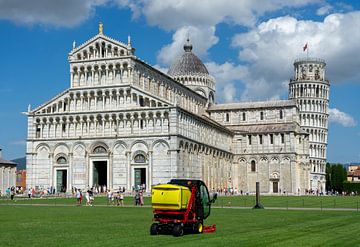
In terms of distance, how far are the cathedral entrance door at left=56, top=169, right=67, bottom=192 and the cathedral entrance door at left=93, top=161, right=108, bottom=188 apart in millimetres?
Answer: 4675

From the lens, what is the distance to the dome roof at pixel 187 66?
4537 inches

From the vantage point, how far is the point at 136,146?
77.2m

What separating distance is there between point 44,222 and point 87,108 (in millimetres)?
52901

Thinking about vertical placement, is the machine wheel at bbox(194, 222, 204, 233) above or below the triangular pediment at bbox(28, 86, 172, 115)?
below

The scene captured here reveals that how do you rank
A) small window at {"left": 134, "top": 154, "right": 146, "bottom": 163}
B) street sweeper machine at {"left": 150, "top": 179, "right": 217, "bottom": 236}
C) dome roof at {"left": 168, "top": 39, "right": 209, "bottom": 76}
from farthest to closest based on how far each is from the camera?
dome roof at {"left": 168, "top": 39, "right": 209, "bottom": 76}
small window at {"left": 134, "top": 154, "right": 146, "bottom": 163}
street sweeper machine at {"left": 150, "top": 179, "right": 217, "bottom": 236}

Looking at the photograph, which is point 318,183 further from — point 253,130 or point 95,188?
point 95,188

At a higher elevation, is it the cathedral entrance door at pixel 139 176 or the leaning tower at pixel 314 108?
the leaning tower at pixel 314 108

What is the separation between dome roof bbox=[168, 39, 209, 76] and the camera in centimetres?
11525

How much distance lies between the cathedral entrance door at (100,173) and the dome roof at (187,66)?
1491 inches

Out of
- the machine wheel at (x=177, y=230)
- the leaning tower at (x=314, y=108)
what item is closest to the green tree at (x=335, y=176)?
the leaning tower at (x=314, y=108)

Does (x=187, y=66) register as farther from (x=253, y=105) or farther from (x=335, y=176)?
(x=335, y=176)

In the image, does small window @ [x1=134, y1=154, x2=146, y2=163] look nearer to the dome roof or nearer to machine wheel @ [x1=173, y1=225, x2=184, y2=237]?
the dome roof

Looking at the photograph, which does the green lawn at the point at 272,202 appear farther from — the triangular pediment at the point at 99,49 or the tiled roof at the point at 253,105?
the tiled roof at the point at 253,105

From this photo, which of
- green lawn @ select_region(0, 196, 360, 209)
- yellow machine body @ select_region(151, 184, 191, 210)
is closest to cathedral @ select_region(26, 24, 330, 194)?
green lawn @ select_region(0, 196, 360, 209)
